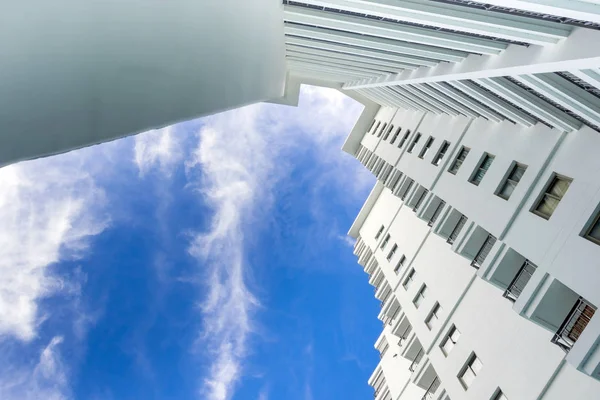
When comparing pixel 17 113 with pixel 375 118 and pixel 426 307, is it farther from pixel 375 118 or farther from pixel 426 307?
pixel 375 118

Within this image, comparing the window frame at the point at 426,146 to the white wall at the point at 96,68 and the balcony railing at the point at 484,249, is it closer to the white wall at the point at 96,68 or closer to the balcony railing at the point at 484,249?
the balcony railing at the point at 484,249

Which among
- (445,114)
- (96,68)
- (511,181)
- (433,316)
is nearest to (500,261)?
(511,181)

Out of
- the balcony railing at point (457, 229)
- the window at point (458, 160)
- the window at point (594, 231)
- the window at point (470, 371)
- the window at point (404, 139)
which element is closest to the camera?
the window at point (594, 231)

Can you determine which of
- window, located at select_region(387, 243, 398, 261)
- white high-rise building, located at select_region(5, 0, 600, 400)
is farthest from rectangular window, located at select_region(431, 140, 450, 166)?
window, located at select_region(387, 243, 398, 261)

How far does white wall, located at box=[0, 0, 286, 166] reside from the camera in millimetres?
1918

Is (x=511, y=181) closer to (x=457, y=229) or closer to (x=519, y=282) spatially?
(x=519, y=282)

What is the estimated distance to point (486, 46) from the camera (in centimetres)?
1108

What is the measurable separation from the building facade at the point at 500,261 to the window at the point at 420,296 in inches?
2.4

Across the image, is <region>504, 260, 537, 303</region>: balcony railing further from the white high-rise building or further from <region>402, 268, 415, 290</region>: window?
<region>402, 268, 415, 290</region>: window

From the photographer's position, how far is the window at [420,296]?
73.6ft

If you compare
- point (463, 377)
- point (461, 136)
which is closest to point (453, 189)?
point (461, 136)

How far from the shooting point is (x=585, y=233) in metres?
10.9

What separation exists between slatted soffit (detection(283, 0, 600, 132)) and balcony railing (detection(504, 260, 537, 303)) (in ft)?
15.0

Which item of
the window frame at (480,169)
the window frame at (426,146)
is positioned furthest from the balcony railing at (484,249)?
the window frame at (426,146)
